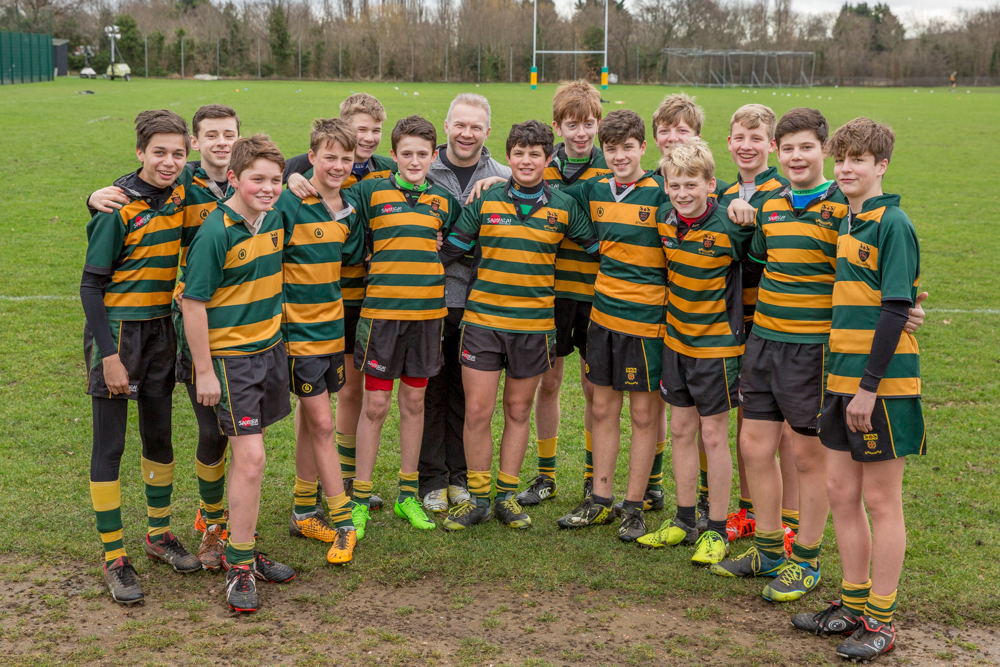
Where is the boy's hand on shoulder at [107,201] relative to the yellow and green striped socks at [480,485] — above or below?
above

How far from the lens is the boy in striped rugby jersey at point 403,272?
14.3 feet

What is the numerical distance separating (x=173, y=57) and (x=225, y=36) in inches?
171

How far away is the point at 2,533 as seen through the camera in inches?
167

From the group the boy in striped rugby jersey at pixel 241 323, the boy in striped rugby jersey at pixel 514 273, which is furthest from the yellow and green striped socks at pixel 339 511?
the boy in striped rugby jersey at pixel 514 273

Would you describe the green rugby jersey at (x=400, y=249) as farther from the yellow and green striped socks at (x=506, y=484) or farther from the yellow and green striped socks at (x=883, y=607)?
the yellow and green striped socks at (x=883, y=607)

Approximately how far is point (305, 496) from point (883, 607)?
9.15 ft

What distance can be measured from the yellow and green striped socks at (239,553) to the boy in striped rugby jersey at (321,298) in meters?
0.45

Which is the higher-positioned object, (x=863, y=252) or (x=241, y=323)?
(x=863, y=252)

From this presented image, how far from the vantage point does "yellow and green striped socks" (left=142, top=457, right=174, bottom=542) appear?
408 cm

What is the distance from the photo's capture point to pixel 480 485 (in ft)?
15.4

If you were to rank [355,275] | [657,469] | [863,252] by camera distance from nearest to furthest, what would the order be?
[863,252], [355,275], [657,469]

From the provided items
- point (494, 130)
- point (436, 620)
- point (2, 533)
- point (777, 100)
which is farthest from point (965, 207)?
point (777, 100)

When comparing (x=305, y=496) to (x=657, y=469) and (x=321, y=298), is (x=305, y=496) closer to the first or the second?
(x=321, y=298)

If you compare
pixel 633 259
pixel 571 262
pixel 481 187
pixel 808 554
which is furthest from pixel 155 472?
pixel 808 554
